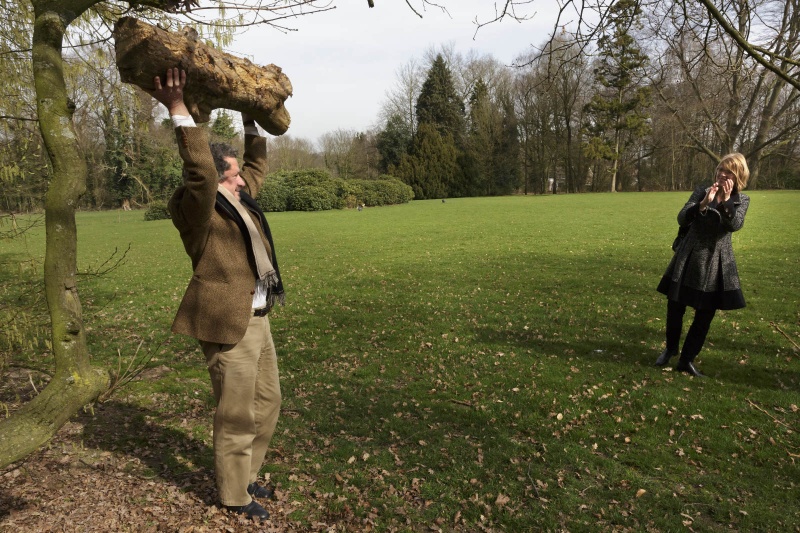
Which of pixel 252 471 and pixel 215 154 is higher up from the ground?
pixel 215 154

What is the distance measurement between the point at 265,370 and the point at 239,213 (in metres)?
1.01

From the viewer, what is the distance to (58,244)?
1927 millimetres

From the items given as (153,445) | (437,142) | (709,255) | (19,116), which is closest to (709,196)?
(709,255)

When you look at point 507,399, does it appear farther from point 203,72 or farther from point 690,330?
point 203,72

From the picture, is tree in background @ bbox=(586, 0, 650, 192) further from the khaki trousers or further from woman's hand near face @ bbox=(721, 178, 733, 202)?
the khaki trousers

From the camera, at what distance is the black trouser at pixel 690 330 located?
5.18 metres

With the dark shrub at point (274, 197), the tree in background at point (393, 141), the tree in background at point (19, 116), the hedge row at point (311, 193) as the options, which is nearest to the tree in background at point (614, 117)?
the tree in background at point (393, 141)

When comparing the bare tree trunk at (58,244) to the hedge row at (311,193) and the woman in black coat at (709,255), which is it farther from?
the hedge row at (311,193)

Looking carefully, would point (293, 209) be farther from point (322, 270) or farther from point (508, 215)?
point (322, 270)

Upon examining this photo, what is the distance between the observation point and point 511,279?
411 inches

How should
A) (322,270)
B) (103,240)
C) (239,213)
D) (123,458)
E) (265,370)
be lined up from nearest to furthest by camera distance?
1. (239,213)
2. (265,370)
3. (123,458)
4. (322,270)
5. (103,240)

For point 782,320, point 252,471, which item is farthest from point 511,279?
point 252,471

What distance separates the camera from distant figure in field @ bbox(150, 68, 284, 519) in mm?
2816

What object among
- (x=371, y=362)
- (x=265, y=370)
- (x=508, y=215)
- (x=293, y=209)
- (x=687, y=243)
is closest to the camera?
(x=265, y=370)
